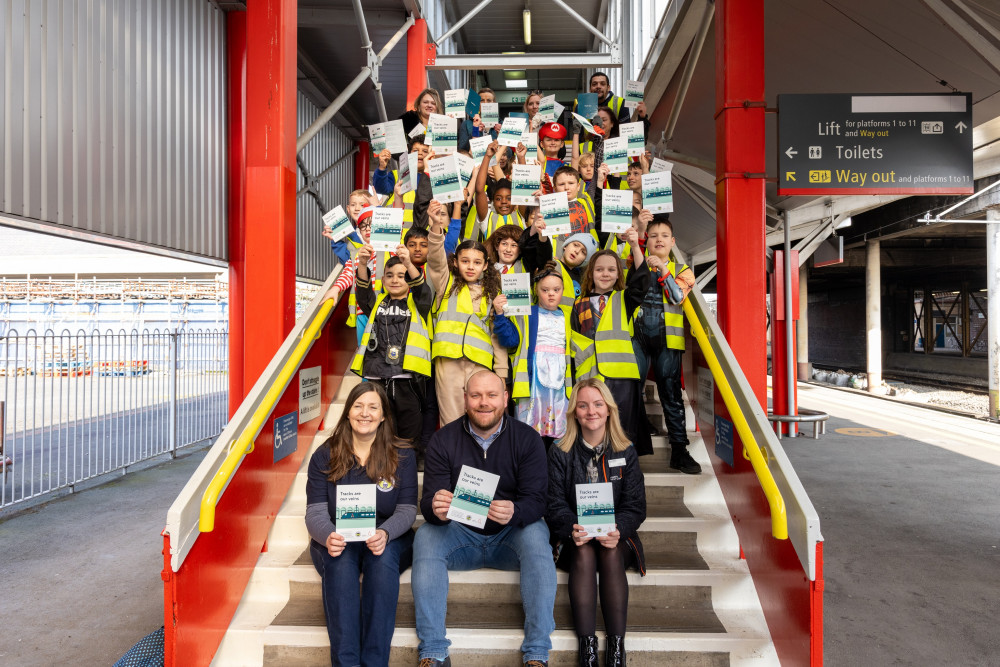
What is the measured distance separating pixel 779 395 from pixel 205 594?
874 centimetres

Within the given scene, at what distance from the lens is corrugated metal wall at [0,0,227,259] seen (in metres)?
4.20

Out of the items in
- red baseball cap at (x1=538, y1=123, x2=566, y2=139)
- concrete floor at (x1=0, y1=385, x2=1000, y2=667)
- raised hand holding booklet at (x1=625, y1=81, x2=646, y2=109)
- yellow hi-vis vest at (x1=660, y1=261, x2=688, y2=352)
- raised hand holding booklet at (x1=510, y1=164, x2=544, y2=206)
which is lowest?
concrete floor at (x1=0, y1=385, x2=1000, y2=667)

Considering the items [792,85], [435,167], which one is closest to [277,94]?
[435,167]

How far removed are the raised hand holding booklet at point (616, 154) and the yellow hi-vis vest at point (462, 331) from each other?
157cm

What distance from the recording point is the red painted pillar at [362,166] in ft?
40.8

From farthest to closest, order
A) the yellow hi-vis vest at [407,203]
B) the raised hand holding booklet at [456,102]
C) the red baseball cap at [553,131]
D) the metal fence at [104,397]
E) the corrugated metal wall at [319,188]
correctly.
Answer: the corrugated metal wall at [319,188]
the metal fence at [104,397]
the red baseball cap at [553,131]
the raised hand holding booklet at [456,102]
the yellow hi-vis vest at [407,203]

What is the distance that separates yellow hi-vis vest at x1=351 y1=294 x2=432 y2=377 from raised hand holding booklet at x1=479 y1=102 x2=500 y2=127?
8.61ft

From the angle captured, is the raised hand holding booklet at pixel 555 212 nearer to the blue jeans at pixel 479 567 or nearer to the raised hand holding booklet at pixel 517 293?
the raised hand holding booklet at pixel 517 293

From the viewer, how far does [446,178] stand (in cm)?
392

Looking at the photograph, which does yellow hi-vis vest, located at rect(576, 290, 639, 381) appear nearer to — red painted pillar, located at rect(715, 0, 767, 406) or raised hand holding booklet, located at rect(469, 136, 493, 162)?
red painted pillar, located at rect(715, 0, 767, 406)

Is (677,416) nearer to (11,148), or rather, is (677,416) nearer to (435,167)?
(435,167)

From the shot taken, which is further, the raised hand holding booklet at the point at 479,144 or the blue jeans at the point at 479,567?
the raised hand holding booklet at the point at 479,144

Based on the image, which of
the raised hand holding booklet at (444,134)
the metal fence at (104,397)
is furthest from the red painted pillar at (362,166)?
the raised hand holding booklet at (444,134)

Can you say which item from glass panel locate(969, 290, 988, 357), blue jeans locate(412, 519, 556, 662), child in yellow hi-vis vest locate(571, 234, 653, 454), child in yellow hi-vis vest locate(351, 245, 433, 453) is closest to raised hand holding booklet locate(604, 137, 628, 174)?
child in yellow hi-vis vest locate(571, 234, 653, 454)
